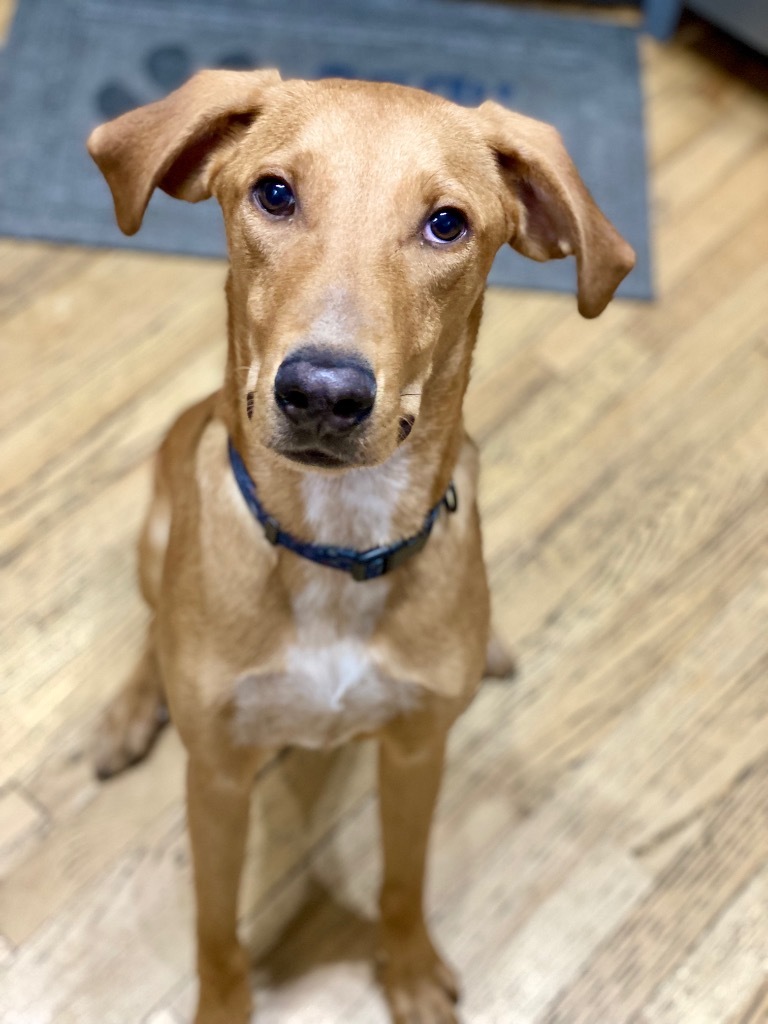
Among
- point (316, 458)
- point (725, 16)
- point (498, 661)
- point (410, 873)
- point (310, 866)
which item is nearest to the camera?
point (316, 458)

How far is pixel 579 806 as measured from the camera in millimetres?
2244

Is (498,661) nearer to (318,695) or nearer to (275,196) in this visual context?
(318,695)

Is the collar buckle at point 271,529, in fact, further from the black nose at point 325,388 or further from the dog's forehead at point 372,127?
the dog's forehead at point 372,127

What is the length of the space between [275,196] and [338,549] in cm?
48

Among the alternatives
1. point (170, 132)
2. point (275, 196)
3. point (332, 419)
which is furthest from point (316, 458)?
point (170, 132)

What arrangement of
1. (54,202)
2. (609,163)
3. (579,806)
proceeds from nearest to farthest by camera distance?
(579,806) → (54,202) → (609,163)

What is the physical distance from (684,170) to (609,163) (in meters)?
0.24

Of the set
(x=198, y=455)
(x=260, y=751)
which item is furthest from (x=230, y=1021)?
(x=198, y=455)

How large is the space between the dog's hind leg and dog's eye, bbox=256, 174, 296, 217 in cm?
85

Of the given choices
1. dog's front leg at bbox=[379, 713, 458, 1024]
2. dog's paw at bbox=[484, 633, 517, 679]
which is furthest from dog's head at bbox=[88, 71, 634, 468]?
dog's paw at bbox=[484, 633, 517, 679]

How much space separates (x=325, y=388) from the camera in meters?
1.20

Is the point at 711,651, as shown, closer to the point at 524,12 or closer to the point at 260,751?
the point at 260,751

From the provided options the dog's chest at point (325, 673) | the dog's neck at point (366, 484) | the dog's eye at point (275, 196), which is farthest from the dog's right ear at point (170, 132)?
the dog's chest at point (325, 673)

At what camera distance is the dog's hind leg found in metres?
2.13
